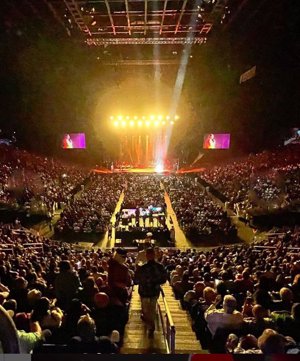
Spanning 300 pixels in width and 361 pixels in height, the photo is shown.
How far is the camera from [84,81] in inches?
1133

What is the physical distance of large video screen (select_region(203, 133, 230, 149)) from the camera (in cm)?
2269

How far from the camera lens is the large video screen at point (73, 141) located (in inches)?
1112

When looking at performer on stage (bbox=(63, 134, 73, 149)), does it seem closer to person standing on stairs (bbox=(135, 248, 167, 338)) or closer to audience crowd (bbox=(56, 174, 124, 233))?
audience crowd (bbox=(56, 174, 124, 233))

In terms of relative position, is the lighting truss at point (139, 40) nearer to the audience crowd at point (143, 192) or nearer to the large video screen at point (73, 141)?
the audience crowd at point (143, 192)

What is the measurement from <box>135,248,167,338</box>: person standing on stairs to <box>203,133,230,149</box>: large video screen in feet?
55.8

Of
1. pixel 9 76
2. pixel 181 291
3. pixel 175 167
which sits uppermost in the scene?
pixel 9 76

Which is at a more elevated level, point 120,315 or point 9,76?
point 9,76

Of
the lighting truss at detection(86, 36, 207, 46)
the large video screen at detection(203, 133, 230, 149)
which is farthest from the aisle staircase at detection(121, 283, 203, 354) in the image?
the large video screen at detection(203, 133, 230, 149)

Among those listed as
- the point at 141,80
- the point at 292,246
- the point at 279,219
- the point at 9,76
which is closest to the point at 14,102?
the point at 9,76

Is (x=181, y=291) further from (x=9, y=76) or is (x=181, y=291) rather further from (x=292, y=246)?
(x=9, y=76)

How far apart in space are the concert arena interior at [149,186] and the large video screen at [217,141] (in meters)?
0.15

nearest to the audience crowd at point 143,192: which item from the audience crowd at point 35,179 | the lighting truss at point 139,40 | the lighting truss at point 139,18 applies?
the audience crowd at point 35,179

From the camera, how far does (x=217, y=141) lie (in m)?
25.0

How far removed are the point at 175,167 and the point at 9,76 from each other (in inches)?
757
